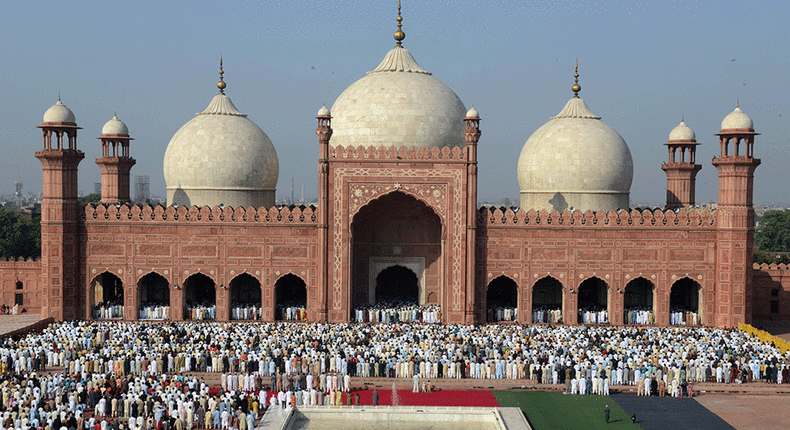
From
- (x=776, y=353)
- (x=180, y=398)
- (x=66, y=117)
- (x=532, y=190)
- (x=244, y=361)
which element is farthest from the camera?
(x=532, y=190)

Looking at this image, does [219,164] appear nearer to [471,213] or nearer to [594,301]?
[471,213]

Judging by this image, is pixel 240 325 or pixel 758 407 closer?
pixel 758 407

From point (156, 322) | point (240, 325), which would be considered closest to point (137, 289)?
point (156, 322)

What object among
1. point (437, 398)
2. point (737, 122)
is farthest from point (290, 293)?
point (737, 122)

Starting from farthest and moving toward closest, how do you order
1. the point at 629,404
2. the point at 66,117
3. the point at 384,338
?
the point at 66,117 < the point at 384,338 < the point at 629,404

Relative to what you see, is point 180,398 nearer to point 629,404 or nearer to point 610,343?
point 629,404

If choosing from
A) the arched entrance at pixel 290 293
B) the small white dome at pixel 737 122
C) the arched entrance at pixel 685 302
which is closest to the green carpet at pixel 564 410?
the arched entrance at pixel 685 302

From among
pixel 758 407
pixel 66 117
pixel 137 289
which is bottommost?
pixel 758 407

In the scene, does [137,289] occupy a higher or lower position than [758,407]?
higher
